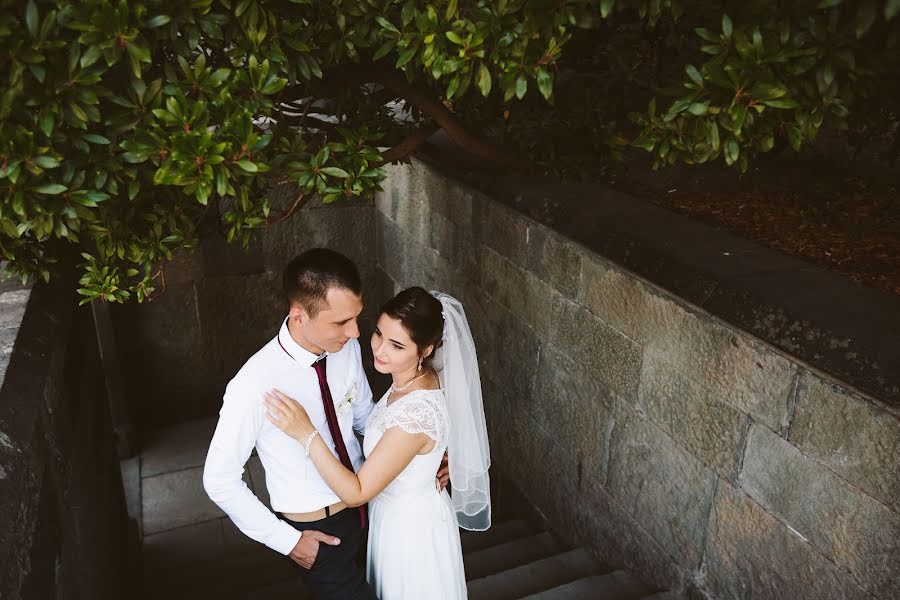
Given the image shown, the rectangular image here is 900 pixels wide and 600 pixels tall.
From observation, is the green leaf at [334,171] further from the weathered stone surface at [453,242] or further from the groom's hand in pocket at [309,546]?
the weathered stone surface at [453,242]

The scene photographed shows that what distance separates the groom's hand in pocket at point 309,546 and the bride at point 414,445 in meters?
0.21

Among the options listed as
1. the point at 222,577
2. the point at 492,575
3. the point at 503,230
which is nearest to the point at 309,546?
the point at 492,575

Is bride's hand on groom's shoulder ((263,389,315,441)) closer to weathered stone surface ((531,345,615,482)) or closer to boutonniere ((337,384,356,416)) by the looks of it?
boutonniere ((337,384,356,416))

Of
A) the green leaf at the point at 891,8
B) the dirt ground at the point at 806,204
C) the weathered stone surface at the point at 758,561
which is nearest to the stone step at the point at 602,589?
the weathered stone surface at the point at 758,561

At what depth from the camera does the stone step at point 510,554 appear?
398cm

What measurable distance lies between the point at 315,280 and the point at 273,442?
61cm

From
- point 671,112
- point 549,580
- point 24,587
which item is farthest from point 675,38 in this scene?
point 24,587

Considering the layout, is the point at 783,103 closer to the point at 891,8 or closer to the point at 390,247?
the point at 891,8

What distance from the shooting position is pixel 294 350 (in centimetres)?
262

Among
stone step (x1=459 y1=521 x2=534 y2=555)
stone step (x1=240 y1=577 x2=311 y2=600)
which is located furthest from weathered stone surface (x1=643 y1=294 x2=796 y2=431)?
stone step (x1=240 y1=577 x2=311 y2=600)

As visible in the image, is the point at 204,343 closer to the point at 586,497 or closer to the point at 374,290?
the point at 374,290

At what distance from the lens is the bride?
8.50 ft

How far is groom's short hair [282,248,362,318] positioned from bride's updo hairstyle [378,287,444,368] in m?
0.19

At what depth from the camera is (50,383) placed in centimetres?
243
